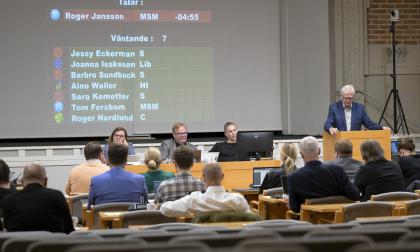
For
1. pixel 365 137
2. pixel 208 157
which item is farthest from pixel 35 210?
pixel 365 137

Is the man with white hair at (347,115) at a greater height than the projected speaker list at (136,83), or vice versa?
the projected speaker list at (136,83)

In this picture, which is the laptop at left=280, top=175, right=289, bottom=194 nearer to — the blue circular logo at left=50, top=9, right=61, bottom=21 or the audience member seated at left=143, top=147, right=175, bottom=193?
the audience member seated at left=143, top=147, right=175, bottom=193

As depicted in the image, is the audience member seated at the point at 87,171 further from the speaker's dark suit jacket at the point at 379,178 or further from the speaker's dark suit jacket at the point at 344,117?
the speaker's dark suit jacket at the point at 344,117

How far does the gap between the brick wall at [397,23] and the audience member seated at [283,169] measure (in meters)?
5.89

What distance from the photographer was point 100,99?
503 inches

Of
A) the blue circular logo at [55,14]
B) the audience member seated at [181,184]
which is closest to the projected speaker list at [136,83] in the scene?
the blue circular logo at [55,14]

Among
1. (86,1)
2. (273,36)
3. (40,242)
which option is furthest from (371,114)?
(40,242)

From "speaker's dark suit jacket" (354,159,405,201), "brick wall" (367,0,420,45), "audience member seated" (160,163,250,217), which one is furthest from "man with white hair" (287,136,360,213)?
"brick wall" (367,0,420,45)

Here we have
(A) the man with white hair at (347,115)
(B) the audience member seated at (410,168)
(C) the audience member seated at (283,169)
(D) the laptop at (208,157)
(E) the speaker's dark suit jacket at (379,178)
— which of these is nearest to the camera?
(E) the speaker's dark suit jacket at (379,178)

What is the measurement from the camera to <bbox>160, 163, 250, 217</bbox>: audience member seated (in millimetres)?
6125

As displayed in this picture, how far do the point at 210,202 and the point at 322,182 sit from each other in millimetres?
1297

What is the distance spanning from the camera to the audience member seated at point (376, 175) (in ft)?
24.3

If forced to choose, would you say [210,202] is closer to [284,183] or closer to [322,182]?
[322,182]

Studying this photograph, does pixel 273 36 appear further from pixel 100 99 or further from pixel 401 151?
pixel 401 151
